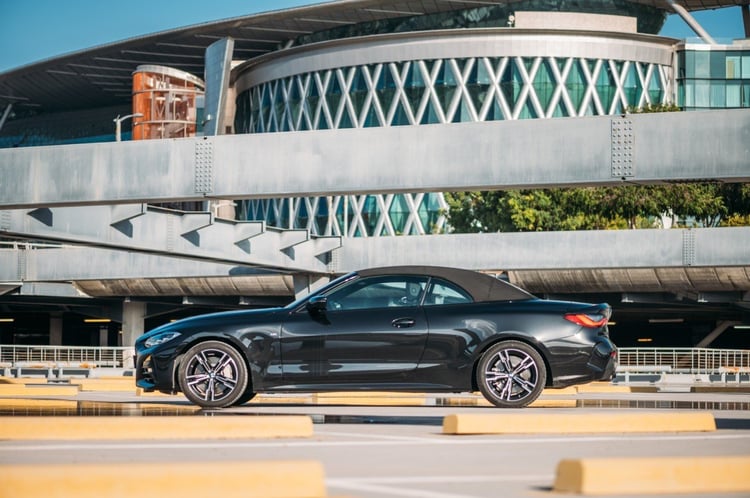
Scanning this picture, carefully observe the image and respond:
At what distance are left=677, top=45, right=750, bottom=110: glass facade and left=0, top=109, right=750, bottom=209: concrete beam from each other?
5980 cm

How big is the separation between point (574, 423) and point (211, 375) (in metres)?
4.15

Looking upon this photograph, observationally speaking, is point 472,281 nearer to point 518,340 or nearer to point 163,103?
point 518,340

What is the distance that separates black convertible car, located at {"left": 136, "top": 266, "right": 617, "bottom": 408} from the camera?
38.0 feet

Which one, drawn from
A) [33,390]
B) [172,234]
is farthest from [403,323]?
[172,234]

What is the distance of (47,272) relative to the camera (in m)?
45.6

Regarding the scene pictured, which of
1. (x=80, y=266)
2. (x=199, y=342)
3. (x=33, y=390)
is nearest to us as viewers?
(x=199, y=342)

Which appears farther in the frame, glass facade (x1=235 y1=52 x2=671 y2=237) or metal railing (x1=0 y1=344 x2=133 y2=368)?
glass facade (x1=235 y1=52 x2=671 y2=237)

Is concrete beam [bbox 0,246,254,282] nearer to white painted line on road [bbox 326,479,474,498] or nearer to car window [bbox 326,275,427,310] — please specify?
car window [bbox 326,275,427,310]

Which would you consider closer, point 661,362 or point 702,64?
point 661,362

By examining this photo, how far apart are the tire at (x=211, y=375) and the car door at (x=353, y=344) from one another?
578 mm

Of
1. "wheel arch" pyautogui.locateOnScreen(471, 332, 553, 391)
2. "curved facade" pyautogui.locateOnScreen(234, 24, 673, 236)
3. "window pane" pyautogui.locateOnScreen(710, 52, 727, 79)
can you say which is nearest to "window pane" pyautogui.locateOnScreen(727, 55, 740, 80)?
"window pane" pyautogui.locateOnScreen(710, 52, 727, 79)

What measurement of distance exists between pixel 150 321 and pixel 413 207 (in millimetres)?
17051

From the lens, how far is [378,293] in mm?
11906

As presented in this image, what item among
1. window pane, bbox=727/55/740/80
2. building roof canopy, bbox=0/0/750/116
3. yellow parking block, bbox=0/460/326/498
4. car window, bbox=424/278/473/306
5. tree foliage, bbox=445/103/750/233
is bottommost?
yellow parking block, bbox=0/460/326/498
